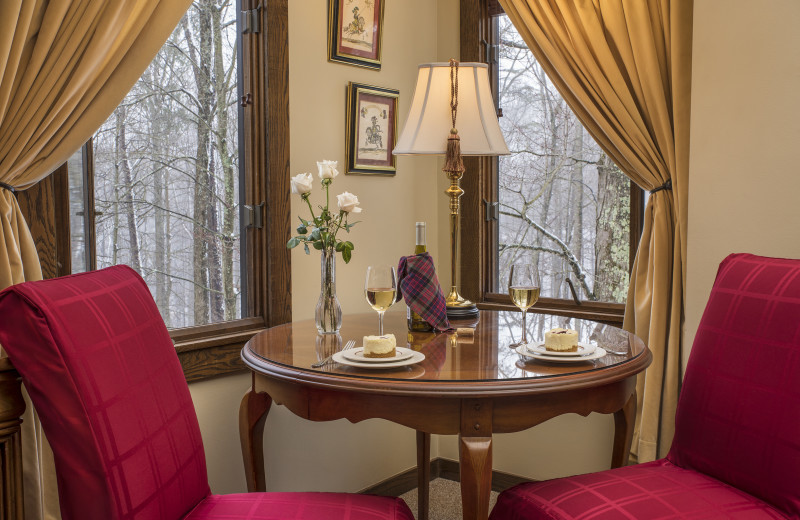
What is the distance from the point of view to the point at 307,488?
2.85 m

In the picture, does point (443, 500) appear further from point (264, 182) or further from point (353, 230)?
point (264, 182)

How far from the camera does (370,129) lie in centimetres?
307

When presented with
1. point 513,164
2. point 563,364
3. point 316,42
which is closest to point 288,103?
point 316,42

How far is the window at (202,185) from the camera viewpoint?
7.42 feet

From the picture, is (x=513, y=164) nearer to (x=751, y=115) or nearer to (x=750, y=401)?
(x=751, y=115)

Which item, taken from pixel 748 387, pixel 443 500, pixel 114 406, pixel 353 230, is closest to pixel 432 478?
pixel 443 500

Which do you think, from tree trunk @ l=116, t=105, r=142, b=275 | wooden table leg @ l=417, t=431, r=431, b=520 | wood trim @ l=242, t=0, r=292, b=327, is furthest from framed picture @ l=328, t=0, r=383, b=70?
wooden table leg @ l=417, t=431, r=431, b=520

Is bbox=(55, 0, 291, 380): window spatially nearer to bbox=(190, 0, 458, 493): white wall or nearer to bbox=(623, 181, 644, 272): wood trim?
bbox=(190, 0, 458, 493): white wall

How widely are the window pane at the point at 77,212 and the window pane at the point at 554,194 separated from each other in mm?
1829

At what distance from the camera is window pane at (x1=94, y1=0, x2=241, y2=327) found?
7.49 ft

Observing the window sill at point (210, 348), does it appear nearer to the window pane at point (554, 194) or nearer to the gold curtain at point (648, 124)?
the window pane at point (554, 194)

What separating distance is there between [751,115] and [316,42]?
1.62 metres

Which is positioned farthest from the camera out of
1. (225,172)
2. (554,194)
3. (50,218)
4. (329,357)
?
(554,194)

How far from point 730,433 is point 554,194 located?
163 cm
